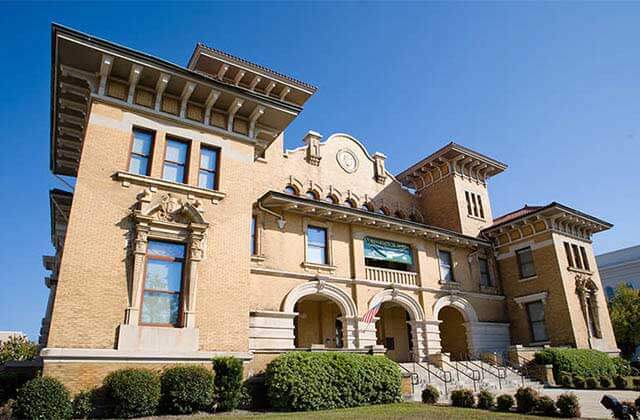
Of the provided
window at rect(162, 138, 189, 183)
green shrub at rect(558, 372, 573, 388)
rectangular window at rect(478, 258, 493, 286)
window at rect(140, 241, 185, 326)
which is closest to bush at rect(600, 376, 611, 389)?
green shrub at rect(558, 372, 573, 388)

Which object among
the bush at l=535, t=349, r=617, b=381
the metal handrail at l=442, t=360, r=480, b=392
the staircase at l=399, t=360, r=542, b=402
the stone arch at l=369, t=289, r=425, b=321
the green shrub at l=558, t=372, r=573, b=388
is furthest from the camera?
the stone arch at l=369, t=289, r=425, b=321

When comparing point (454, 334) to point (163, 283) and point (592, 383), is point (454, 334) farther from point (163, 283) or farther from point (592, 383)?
point (163, 283)

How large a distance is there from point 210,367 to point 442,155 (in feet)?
75.7

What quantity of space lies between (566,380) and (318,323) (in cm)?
1273

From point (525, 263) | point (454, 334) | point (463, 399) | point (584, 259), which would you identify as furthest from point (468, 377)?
point (584, 259)

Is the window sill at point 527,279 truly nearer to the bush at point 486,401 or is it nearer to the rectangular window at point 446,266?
the rectangular window at point 446,266

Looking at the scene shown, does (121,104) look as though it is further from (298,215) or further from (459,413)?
(459,413)

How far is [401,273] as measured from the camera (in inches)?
923

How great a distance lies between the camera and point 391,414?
11.2 m

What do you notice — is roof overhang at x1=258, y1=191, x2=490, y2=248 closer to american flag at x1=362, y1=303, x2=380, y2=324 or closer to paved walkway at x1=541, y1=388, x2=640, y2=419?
american flag at x1=362, y1=303, x2=380, y2=324

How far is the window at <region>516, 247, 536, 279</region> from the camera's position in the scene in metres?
27.3

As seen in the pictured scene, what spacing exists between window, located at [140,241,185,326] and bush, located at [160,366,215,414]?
175 cm

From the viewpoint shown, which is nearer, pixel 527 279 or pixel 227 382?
pixel 227 382

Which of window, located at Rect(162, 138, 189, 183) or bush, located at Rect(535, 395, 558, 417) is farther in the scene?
window, located at Rect(162, 138, 189, 183)
